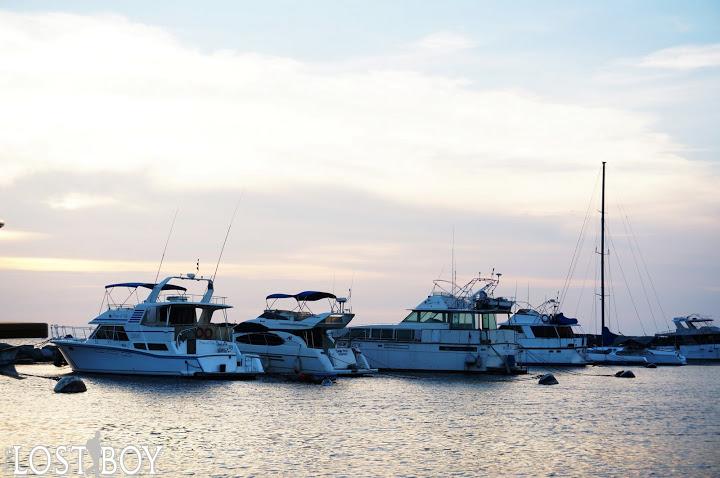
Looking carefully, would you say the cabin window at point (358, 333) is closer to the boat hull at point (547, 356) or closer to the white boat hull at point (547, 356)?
the white boat hull at point (547, 356)

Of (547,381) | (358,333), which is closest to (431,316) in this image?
(358,333)

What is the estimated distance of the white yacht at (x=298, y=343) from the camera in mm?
56844

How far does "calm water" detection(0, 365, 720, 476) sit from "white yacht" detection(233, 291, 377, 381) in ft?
7.43

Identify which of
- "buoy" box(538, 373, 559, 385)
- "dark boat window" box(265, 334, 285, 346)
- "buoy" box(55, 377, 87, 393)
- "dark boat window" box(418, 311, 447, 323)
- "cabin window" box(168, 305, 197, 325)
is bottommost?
"buoy" box(55, 377, 87, 393)

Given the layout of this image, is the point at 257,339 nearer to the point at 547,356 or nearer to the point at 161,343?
the point at 161,343

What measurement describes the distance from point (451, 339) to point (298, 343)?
11711mm

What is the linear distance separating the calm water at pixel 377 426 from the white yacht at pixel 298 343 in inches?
89.2

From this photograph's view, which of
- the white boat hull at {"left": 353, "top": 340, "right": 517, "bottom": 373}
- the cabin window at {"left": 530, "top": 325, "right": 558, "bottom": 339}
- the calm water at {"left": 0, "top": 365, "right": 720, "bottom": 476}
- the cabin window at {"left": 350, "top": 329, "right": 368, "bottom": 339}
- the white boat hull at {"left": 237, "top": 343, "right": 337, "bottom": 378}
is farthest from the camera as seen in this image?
the cabin window at {"left": 530, "top": 325, "right": 558, "bottom": 339}

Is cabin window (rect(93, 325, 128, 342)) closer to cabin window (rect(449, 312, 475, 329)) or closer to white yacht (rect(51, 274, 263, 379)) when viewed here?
white yacht (rect(51, 274, 263, 379))

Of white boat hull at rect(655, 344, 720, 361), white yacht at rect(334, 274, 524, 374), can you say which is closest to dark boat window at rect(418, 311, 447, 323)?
white yacht at rect(334, 274, 524, 374)

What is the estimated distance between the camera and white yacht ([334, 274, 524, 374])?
63.0 meters

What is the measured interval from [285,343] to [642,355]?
46183 mm

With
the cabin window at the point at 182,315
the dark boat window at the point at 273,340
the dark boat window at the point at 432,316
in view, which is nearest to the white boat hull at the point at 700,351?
the dark boat window at the point at 432,316

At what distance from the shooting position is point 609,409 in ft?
151
